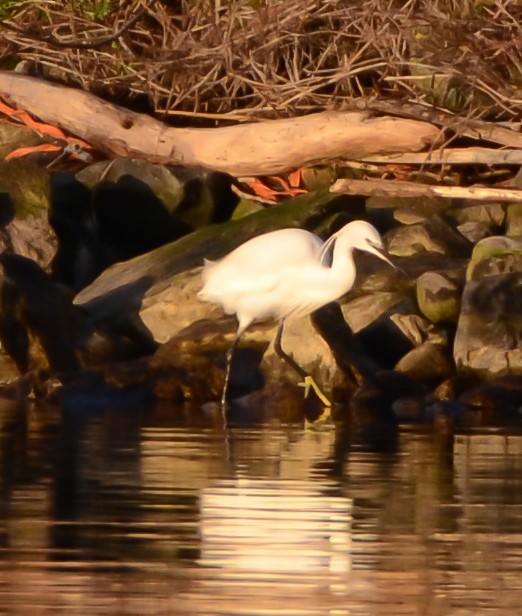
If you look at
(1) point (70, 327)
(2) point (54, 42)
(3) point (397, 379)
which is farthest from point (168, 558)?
(2) point (54, 42)

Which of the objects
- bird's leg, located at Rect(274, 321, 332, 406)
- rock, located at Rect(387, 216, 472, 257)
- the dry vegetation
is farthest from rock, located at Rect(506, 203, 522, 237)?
bird's leg, located at Rect(274, 321, 332, 406)

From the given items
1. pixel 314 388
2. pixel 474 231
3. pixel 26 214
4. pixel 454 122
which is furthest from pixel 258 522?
pixel 26 214

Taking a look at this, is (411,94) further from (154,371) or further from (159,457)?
(159,457)

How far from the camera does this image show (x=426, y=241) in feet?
55.0

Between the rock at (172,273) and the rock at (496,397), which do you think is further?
the rock at (172,273)

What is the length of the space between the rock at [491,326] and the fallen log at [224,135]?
3208mm

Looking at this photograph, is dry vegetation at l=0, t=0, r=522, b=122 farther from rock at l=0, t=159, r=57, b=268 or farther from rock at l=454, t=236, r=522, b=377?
rock at l=454, t=236, r=522, b=377

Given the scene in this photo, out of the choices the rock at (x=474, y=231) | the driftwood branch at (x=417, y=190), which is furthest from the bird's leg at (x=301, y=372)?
the rock at (x=474, y=231)

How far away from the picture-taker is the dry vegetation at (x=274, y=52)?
17391 millimetres

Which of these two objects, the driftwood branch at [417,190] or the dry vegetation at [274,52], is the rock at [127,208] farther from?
the driftwood branch at [417,190]

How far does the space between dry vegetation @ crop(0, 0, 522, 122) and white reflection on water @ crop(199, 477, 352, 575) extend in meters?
9.18

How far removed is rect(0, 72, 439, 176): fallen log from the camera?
17797mm

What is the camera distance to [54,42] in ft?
55.5

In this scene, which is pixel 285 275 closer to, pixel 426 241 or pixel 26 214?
pixel 426 241
